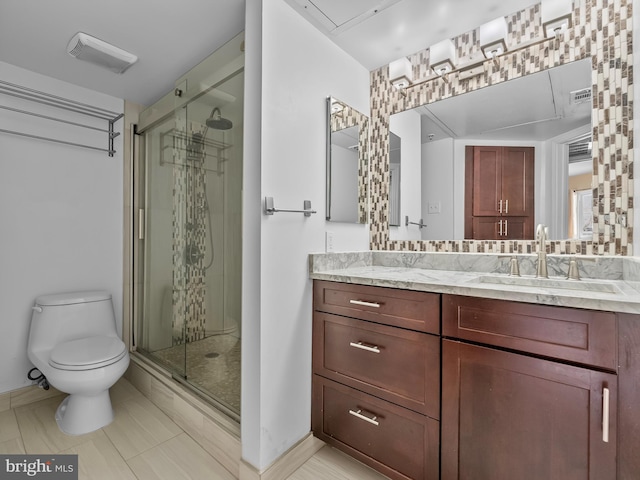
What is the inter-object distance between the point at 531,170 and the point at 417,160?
62 centimetres

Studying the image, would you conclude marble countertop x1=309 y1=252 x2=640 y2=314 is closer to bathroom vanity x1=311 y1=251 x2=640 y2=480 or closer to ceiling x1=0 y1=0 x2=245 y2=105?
bathroom vanity x1=311 y1=251 x2=640 y2=480

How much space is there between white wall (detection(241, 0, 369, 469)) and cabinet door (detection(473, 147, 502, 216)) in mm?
906

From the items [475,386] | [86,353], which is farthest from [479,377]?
[86,353]

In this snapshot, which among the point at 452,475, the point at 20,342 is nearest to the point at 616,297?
the point at 452,475

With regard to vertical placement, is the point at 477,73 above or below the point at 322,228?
above

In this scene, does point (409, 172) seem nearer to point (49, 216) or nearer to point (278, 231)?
point (278, 231)

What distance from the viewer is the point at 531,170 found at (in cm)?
160

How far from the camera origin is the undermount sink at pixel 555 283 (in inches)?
46.4

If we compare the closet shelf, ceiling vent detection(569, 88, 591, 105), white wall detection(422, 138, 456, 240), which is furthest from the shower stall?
ceiling vent detection(569, 88, 591, 105)

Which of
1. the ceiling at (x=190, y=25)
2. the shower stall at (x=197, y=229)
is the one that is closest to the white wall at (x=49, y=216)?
the shower stall at (x=197, y=229)

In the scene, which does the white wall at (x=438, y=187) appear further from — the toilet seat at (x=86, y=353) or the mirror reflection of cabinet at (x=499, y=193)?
the toilet seat at (x=86, y=353)

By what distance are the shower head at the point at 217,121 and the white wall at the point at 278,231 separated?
1.34ft

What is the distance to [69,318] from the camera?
2.04 m

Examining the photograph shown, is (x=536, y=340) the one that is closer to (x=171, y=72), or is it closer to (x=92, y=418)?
(x=92, y=418)
